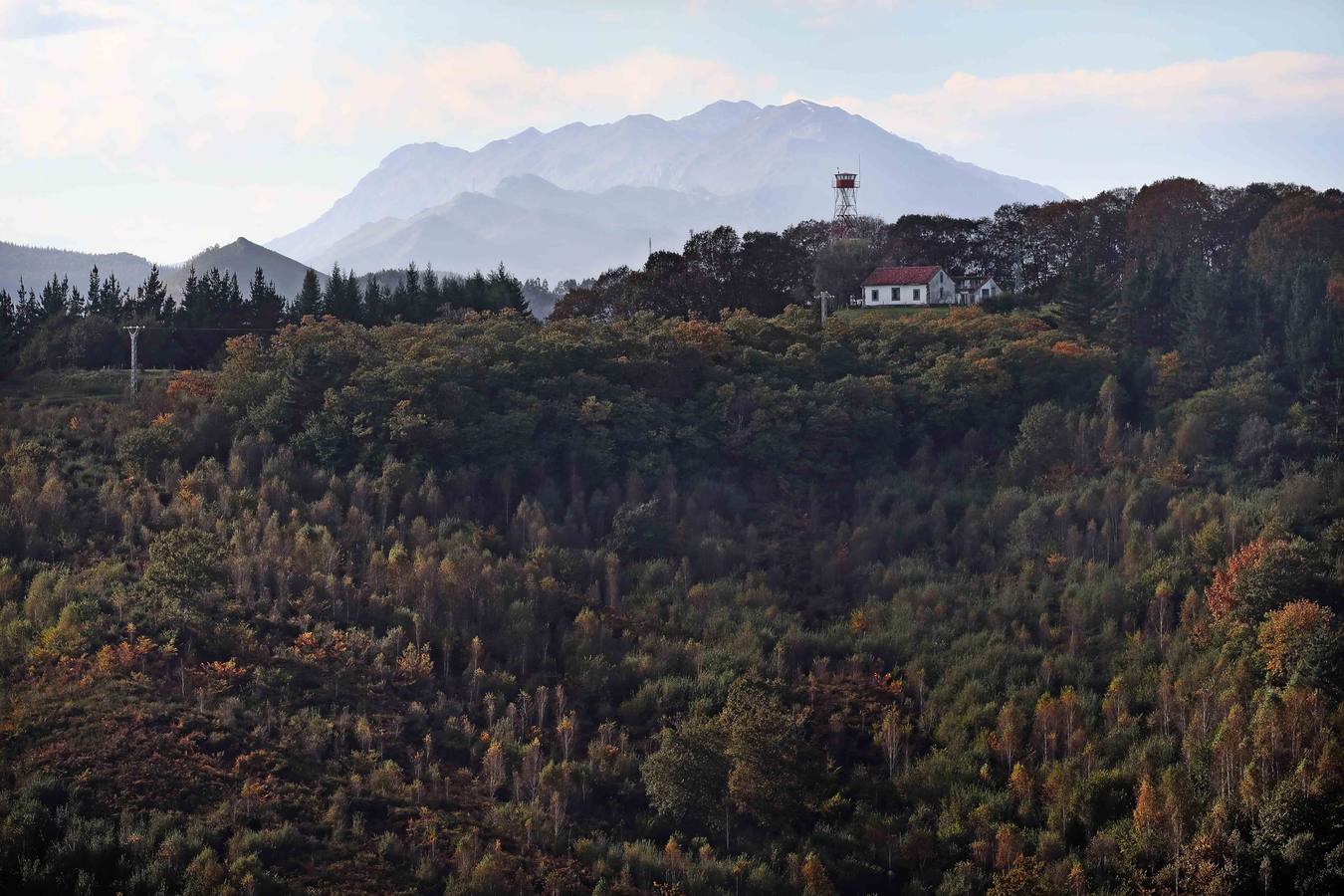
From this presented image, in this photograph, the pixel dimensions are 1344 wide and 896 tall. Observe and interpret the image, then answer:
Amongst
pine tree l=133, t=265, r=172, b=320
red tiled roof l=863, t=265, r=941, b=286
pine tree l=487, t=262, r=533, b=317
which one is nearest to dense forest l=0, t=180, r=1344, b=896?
pine tree l=133, t=265, r=172, b=320

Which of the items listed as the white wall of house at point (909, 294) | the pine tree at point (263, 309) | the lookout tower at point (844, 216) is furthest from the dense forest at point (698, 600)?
the lookout tower at point (844, 216)

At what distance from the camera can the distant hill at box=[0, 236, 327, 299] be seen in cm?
10756

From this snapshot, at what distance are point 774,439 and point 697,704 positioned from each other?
11.7 meters

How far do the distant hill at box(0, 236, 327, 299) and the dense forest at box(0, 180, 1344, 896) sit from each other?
6843 centimetres

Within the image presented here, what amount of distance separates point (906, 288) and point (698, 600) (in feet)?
75.6

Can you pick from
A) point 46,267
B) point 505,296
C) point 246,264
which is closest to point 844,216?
point 505,296

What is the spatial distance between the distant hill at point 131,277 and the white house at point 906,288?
6653 cm

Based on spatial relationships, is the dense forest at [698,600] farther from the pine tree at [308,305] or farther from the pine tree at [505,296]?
the pine tree at [505,296]

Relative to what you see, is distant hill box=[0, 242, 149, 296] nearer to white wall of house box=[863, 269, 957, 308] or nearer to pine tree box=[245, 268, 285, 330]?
pine tree box=[245, 268, 285, 330]

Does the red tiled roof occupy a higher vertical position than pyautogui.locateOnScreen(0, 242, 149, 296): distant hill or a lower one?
lower

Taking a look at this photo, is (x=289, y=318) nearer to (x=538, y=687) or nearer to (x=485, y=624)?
(x=485, y=624)

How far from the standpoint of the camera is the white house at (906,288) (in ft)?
163

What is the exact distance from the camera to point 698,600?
30.6 metres

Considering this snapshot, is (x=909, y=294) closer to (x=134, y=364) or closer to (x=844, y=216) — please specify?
(x=844, y=216)
